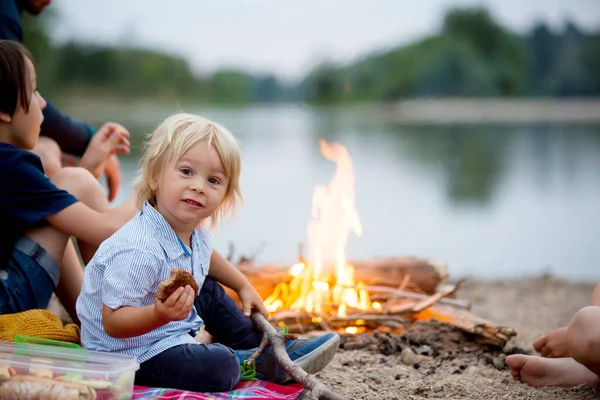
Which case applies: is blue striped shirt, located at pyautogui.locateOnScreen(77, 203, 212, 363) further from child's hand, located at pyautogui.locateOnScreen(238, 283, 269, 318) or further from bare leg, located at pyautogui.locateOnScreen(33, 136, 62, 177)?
bare leg, located at pyautogui.locateOnScreen(33, 136, 62, 177)

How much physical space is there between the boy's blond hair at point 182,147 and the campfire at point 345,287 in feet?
2.74

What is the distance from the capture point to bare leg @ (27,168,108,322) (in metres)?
2.20

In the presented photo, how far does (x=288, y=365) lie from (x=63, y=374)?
56 centimetres

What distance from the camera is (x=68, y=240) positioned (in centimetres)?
227

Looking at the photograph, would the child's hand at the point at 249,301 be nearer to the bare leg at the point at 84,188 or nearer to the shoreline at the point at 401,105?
the bare leg at the point at 84,188

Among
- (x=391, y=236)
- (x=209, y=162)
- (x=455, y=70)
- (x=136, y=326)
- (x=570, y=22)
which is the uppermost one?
(x=570, y=22)

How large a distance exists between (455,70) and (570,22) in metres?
2.60

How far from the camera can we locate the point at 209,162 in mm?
1881

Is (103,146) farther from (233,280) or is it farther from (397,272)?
(397,272)

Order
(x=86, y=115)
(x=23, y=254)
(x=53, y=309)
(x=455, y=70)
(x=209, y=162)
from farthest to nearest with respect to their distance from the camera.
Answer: (x=86, y=115) → (x=455, y=70) → (x=53, y=309) → (x=23, y=254) → (x=209, y=162)

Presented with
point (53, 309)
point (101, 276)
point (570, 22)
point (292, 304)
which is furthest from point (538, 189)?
point (101, 276)

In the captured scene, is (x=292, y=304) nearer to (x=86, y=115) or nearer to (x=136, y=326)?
(x=136, y=326)

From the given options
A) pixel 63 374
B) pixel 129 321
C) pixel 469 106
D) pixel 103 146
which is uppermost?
pixel 469 106

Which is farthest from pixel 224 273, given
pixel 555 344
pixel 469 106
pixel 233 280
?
pixel 469 106
